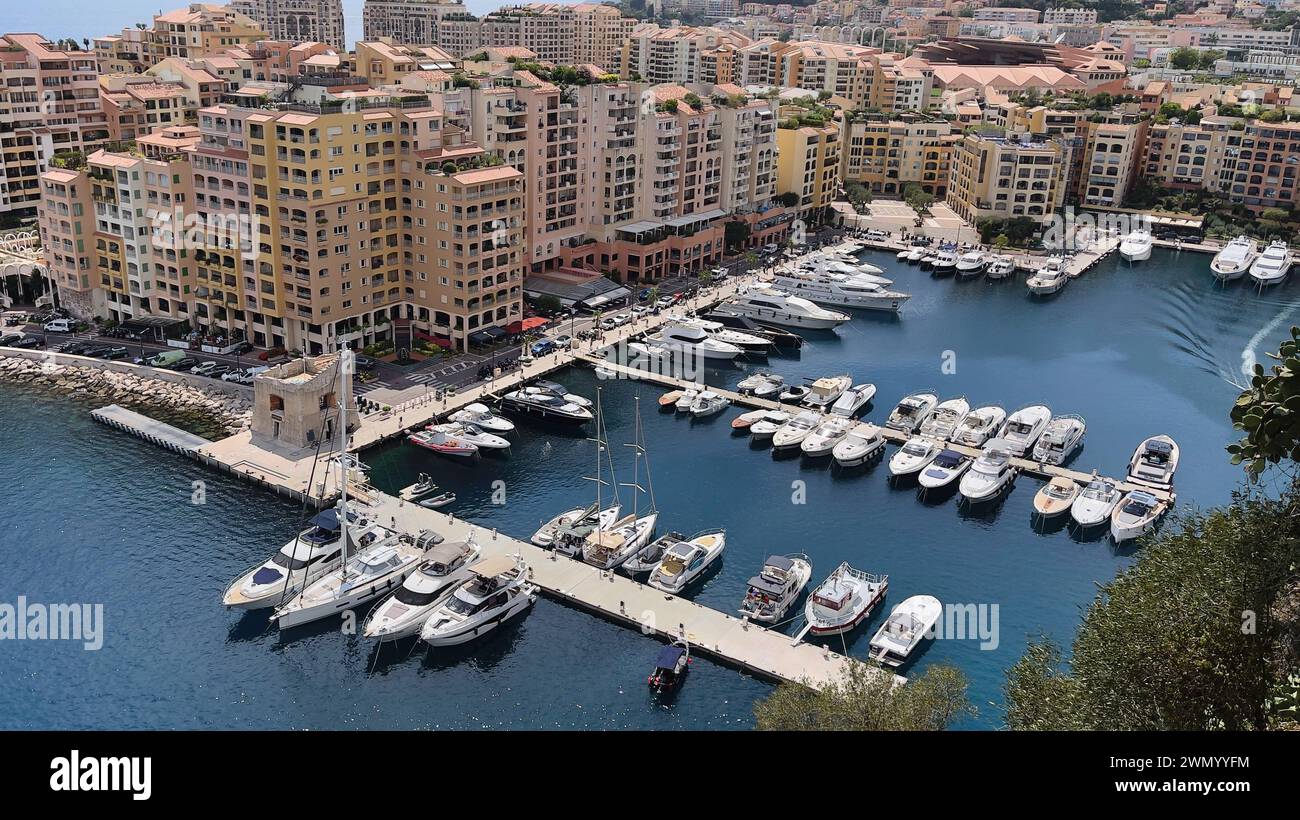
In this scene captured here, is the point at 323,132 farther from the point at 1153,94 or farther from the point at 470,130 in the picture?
the point at 1153,94

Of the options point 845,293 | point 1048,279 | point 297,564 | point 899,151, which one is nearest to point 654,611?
point 297,564

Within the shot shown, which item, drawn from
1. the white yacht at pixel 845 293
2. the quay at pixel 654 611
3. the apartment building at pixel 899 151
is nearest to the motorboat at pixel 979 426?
the quay at pixel 654 611

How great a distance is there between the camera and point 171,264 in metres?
76.2

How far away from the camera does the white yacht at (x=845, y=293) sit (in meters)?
94.0

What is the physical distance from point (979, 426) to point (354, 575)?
38956mm

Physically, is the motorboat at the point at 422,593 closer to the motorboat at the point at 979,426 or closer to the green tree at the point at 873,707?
the green tree at the point at 873,707

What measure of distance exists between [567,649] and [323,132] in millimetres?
39924

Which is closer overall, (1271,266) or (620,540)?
(620,540)

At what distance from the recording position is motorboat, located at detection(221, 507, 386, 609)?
154ft

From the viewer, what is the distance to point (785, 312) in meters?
88.8

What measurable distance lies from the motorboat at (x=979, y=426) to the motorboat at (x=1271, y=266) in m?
51.4

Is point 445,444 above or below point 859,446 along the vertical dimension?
below

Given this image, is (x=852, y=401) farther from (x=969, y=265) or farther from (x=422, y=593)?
(x=969, y=265)

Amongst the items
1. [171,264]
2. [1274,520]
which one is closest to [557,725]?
[1274,520]
